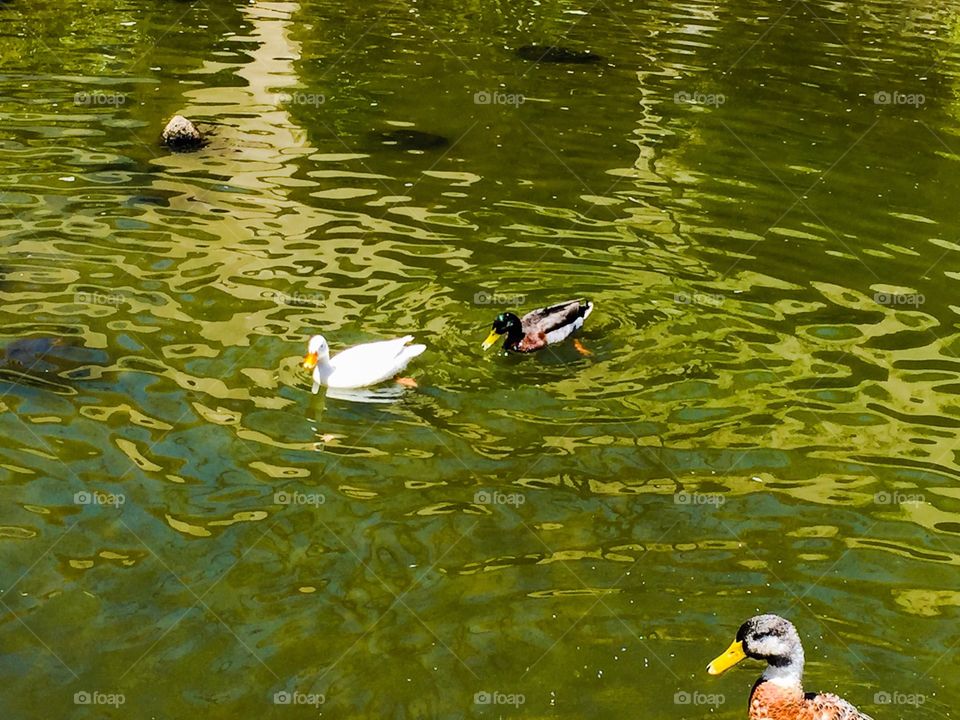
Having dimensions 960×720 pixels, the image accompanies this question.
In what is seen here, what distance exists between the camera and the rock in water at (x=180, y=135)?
15.4 meters

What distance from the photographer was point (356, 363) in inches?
386

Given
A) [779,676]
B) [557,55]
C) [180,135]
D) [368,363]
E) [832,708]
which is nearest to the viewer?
[832,708]

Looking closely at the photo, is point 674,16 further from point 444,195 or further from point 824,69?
point 444,195

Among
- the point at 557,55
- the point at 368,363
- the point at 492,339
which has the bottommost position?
the point at 557,55

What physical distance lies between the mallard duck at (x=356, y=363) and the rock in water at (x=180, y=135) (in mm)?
6636

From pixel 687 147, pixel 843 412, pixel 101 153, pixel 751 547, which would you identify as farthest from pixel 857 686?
pixel 101 153

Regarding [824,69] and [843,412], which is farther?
[824,69]

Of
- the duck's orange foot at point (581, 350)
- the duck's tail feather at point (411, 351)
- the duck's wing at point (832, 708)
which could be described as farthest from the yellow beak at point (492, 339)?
the duck's wing at point (832, 708)

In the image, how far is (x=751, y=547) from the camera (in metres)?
8.26

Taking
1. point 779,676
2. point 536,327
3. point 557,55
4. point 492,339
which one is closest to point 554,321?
point 536,327

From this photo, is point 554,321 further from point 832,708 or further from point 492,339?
Answer: point 832,708

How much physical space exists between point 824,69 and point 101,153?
1355cm

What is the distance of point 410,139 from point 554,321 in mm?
6974

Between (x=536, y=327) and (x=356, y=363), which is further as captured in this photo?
(x=536, y=327)
